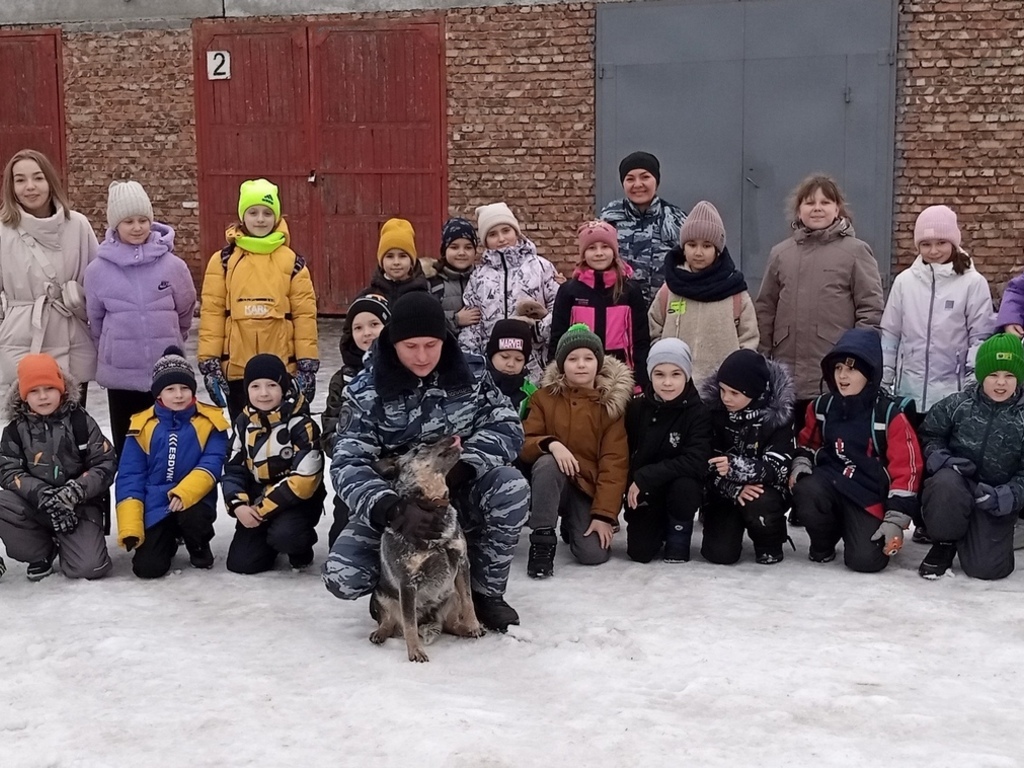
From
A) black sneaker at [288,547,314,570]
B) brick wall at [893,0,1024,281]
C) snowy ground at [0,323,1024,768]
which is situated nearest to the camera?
snowy ground at [0,323,1024,768]

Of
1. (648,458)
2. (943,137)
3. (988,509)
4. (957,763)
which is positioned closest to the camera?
(957,763)

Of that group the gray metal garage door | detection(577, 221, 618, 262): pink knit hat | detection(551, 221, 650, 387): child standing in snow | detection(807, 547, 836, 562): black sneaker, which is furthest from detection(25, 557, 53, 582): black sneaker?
the gray metal garage door

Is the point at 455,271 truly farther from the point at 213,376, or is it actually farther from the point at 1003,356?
the point at 1003,356

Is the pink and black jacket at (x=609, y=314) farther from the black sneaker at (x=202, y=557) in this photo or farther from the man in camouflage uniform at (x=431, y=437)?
the black sneaker at (x=202, y=557)

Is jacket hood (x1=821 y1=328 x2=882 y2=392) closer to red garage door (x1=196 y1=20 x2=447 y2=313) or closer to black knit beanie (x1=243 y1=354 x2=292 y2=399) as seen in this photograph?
black knit beanie (x1=243 y1=354 x2=292 y2=399)

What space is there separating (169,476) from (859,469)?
115 inches

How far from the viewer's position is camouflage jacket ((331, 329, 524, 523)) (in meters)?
4.17

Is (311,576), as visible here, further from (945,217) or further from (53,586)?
(945,217)

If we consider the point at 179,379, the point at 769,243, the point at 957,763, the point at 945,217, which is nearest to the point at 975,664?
the point at 957,763

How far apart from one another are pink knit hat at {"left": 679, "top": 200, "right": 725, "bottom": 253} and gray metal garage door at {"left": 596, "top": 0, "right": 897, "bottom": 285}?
5.45m

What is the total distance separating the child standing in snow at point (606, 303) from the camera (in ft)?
18.4

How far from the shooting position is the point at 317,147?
1178 centimetres

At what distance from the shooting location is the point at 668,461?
16.6 feet

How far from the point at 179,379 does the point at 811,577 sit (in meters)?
2.77
